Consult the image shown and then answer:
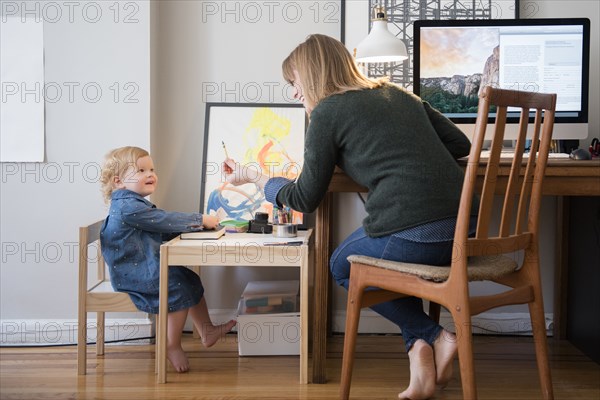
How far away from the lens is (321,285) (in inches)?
95.8

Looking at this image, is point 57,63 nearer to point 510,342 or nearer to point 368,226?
point 368,226

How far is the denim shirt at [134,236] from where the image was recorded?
8.45 feet

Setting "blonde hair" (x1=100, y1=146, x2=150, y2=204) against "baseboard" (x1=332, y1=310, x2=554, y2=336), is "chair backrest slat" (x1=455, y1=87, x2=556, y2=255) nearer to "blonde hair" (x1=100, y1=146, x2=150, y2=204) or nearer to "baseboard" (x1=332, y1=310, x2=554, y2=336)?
"baseboard" (x1=332, y1=310, x2=554, y2=336)

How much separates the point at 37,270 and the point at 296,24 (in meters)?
1.40

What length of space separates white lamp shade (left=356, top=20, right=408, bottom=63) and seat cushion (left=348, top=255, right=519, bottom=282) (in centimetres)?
83

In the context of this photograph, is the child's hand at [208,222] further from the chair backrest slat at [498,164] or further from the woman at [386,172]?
the chair backrest slat at [498,164]

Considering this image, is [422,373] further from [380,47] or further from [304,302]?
[380,47]

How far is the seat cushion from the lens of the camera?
201 centimetres

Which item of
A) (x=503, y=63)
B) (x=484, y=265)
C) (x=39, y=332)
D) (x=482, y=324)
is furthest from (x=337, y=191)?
(x=39, y=332)

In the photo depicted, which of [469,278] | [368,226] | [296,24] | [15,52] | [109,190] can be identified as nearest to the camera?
[469,278]

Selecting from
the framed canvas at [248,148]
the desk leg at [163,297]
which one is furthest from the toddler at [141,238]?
the framed canvas at [248,148]

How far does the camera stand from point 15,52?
9.52ft

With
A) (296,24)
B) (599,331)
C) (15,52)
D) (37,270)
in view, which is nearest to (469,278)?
(599,331)

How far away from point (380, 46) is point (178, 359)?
127cm
